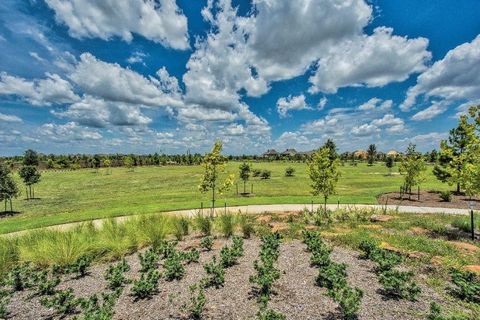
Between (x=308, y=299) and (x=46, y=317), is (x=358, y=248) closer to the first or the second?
(x=308, y=299)

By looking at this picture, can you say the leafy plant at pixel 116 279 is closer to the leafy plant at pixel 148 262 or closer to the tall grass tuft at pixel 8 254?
the leafy plant at pixel 148 262

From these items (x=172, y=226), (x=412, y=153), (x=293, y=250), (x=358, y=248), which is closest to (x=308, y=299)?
(x=293, y=250)

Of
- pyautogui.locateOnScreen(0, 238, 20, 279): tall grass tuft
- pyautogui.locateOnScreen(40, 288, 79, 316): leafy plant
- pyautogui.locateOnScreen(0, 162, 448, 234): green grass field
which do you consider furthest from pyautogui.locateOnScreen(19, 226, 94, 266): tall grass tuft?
pyautogui.locateOnScreen(0, 162, 448, 234): green grass field

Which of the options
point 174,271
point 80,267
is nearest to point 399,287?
point 174,271

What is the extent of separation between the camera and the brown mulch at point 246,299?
4824 mm

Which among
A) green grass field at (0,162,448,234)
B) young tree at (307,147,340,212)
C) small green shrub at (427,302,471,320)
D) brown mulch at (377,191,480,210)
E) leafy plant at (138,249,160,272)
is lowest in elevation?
green grass field at (0,162,448,234)

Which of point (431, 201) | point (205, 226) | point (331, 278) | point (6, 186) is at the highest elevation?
point (6, 186)

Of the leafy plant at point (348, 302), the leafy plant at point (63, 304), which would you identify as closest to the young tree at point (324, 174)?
the leafy plant at point (348, 302)

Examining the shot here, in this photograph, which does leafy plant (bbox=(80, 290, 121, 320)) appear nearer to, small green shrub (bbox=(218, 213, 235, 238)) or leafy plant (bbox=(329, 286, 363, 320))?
leafy plant (bbox=(329, 286, 363, 320))

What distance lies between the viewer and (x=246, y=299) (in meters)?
5.36

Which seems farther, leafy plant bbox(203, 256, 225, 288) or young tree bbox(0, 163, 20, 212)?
young tree bbox(0, 163, 20, 212)

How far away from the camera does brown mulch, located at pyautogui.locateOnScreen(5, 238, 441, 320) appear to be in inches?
Answer: 190

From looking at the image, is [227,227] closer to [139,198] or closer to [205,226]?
[205,226]

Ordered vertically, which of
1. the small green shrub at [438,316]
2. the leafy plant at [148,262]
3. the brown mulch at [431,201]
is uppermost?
the small green shrub at [438,316]
